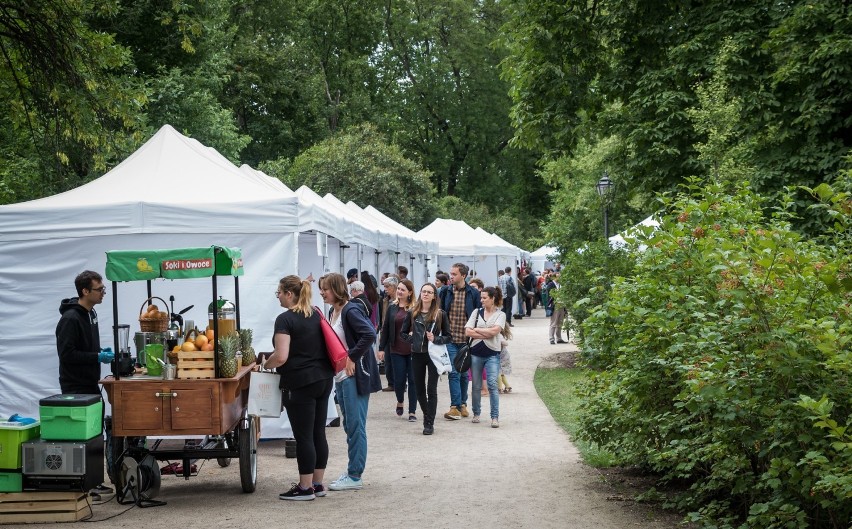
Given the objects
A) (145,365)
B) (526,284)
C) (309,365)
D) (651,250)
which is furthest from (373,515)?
(526,284)

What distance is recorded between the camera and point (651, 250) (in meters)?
7.96

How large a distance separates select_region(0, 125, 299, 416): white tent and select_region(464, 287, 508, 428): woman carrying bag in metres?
2.90

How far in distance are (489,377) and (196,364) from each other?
5.66m

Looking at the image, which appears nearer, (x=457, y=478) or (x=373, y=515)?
(x=373, y=515)

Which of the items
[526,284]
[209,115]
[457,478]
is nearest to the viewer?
[457,478]

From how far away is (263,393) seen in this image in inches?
327

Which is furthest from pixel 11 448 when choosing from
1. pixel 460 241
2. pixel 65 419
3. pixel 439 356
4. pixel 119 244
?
pixel 460 241

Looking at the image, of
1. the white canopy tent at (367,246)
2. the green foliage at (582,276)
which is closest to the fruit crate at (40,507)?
the white canopy tent at (367,246)

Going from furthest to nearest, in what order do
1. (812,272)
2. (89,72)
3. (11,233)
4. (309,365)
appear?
(89,72)
(11,233)
(309,365)
(812,272)

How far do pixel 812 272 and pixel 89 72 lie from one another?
11.8m

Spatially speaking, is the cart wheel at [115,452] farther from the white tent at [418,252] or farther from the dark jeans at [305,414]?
the white tent at [418,252]

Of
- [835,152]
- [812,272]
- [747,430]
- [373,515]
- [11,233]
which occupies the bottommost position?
[373,515]

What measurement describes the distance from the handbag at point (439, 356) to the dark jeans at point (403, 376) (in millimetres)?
1095

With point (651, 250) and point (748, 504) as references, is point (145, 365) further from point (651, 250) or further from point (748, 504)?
point (748, 504)
